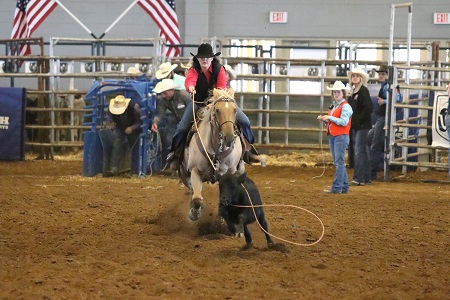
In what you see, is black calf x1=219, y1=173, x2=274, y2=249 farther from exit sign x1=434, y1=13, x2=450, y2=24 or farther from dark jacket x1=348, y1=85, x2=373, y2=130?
exit sign x1=434, y1=13, x2=450, y2=24

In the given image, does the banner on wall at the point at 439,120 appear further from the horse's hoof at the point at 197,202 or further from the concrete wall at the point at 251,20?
the concrete wall at the point at 251,20

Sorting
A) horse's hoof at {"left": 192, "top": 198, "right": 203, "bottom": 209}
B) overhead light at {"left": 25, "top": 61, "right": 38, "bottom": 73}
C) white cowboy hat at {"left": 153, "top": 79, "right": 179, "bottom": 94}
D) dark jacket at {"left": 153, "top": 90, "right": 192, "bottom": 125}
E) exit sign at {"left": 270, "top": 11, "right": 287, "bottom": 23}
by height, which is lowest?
horse's hoof at {"left": 192, "top": 198, "right": 203, "bottom": 209}

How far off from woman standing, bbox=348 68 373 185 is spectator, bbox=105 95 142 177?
393 cm

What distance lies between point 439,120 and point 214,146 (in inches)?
284

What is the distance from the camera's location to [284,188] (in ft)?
43.1

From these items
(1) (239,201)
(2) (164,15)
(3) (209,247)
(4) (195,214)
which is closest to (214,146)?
(4) (195,214)

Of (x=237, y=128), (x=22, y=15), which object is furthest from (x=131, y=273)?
(x=22, y=15)

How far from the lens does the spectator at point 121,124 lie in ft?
47.6

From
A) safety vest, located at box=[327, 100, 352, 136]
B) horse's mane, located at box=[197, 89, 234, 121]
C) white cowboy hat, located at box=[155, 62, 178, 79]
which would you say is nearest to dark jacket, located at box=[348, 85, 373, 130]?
safety vest, located at box=[327, 100, 352, 136]

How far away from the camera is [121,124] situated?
14.7 m

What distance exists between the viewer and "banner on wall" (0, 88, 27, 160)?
1770 centimetres

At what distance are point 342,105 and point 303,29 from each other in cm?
1188

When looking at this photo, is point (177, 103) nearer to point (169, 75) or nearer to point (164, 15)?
point (169, 75)

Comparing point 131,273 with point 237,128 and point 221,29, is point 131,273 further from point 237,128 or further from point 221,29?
A: point 221,29
